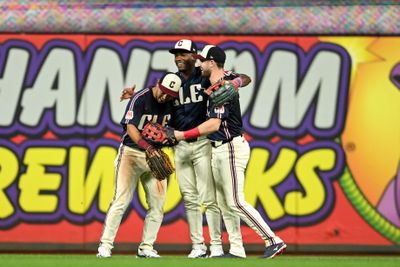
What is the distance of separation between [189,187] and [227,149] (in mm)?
732

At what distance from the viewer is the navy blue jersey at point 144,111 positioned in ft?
38.2

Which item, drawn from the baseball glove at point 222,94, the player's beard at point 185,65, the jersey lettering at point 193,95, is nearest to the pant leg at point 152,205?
the jersey lettering at point 193,95

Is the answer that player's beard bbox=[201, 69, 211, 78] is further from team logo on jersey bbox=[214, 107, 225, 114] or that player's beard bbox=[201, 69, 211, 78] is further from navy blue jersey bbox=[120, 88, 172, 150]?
navy blue jersey bbox=[120, 88, 172, 150]

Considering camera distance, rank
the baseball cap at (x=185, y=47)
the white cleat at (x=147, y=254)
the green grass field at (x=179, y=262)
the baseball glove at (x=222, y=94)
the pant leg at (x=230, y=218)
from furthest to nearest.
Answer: the white cleat at (x=147, y=254)
the baseball cap at (x=185, y=47)
the pant leg at (x=230, y=218)
the baseball glove at (x=222, y=94)
the green grass field at (x=179, y=262)

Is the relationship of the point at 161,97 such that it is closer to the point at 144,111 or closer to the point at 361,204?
the point at 144,111

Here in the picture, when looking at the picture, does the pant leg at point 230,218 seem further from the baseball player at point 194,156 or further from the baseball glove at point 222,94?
the baseball glove at point 222,94

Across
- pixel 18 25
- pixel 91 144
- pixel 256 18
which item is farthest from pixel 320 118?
pixel 18 25

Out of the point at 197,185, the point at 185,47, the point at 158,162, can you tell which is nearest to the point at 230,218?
the point at 197,185

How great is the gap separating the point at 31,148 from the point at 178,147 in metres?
3.05

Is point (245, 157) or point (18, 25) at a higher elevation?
point (18, 25)

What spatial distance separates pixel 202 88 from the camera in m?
11.7

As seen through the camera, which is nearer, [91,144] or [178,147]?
[178,147]

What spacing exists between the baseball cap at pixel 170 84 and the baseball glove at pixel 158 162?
567 mm

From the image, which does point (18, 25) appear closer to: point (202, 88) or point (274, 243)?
point (202, 88)
